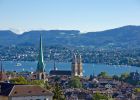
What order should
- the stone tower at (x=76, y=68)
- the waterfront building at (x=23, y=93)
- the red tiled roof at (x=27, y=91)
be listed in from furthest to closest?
the stone tower at (x=76, y=68) → the red tiled roof at (x=27, y=91) → the waterfront building at (x=23, y=93)

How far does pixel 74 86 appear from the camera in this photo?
57844 millimetres

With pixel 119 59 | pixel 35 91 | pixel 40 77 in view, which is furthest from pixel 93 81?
pixel 119 59

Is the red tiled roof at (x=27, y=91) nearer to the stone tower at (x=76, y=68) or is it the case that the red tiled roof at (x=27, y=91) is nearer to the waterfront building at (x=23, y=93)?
the waterfront building at (x=23, y=93)

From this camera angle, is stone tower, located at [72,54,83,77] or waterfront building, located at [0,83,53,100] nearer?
waterfront building, located at [0,83,53,100]

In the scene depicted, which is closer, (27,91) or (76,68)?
(27,91)

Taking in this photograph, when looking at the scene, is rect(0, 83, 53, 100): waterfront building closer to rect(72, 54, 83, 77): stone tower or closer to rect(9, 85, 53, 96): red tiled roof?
rect(9, 85, 53, 96): red tiled roof

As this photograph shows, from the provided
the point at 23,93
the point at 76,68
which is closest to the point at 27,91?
the point at 23,93

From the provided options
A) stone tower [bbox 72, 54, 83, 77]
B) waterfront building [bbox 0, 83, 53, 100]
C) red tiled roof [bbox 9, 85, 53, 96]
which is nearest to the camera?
waterfront building [bbox 0, 83, 53, 100]

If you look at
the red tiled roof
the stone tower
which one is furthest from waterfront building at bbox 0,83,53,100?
the stone tower

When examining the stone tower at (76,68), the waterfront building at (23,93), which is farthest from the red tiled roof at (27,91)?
the stone tower at (76,68)

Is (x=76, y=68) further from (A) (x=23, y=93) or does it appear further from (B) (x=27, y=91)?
(A) (x=23, y=93)

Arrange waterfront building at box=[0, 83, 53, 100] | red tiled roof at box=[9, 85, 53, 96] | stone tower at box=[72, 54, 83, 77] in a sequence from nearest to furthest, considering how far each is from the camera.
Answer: waterfront building at box=[0, 83, 53, 100] < red tiled roof at box=[9, 85, 53, 96] < stone tower at box=[72, 54, 83, 77]

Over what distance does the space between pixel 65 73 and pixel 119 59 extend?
9154cm

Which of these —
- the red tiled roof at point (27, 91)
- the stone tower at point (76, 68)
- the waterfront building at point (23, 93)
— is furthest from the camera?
the stone tower at point (76, 68)
